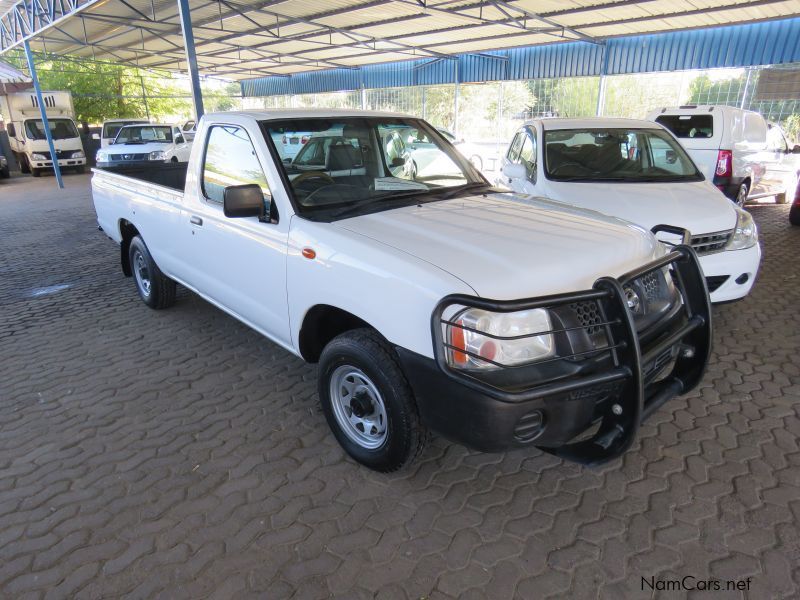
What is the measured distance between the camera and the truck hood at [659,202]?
454 cm

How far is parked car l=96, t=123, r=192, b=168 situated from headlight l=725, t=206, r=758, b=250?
1575 cm

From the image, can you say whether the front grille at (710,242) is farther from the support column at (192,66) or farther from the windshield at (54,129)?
the windshield at (54,129)

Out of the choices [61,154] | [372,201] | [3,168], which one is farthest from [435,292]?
[3,168]

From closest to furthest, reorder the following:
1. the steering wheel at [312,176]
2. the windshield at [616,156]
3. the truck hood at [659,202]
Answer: the steering wheel at [312,176]
the truck hood at [659,202]
the windshield at [616,156]

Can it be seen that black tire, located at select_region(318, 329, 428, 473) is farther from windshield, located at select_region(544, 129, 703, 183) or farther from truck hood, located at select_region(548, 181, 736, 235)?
windshield, located at select_region(544, 129, 703, 183)

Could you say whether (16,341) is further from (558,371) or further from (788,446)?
(788,446)

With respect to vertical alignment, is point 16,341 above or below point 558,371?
below

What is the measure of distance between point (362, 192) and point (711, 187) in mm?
4056

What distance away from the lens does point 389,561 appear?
235 cm

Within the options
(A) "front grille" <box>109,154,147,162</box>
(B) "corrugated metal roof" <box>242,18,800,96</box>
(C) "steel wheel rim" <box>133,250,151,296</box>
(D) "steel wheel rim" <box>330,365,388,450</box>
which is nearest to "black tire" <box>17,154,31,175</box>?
(A) "front grille" <box>109,154,147,162</box>

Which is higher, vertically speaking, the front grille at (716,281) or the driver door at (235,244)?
the driver door at (235,244)

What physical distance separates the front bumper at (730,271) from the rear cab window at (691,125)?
534 cm

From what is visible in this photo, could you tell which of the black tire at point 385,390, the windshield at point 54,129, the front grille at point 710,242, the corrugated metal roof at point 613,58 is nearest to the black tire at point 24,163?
the windshield at point 54,129

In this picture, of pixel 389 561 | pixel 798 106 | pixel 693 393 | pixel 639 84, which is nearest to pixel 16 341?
pixel 389 561
